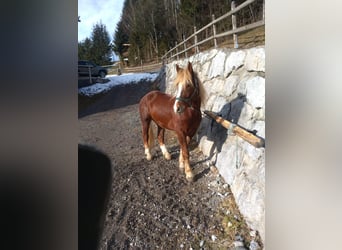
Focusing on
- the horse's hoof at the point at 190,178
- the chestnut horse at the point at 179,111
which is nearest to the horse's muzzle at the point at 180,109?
the chestnut horse at the point at 179,111

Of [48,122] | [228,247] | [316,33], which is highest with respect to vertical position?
[316,33]

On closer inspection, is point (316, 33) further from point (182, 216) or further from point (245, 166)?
point (182, 216)

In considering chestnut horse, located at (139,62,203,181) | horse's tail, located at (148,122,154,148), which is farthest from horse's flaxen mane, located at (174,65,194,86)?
horse's tail, located at (148,122,154,148)

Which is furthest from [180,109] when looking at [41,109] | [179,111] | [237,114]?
[41,109]

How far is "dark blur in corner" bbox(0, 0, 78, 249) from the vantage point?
1.32ft

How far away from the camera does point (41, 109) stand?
0.43 m

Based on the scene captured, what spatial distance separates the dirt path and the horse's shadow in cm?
2

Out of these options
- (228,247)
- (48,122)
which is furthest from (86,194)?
(228,247)

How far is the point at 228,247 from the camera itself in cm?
45

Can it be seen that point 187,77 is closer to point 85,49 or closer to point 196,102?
point 196,102

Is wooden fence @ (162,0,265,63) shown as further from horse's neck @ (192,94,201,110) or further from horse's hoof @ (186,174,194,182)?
horse's hoof @ (186,174,194,182)

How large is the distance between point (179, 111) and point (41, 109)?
240 millimetres

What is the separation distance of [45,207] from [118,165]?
142 millimetres

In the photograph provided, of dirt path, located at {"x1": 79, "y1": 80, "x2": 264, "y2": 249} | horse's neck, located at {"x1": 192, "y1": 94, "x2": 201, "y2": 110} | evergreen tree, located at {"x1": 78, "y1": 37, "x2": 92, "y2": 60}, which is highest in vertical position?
evergreen tree, located at {"x1": 78, "y1": 37, "x2": 92, "y2": 60}
